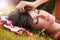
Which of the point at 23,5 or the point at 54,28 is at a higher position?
the point at 23,5

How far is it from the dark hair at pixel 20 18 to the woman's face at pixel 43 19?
0.03m

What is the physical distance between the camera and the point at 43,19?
117cm

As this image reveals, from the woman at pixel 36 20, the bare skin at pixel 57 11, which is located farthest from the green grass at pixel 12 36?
the bare skin at pixel 57 11

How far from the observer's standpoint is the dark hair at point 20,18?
112cm

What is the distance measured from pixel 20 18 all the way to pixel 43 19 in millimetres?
134

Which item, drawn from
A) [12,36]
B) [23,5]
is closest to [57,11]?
[23,5]

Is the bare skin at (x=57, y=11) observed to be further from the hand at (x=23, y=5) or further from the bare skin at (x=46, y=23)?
the hand at (x=23, y=5)

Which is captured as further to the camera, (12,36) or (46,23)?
(46,23)

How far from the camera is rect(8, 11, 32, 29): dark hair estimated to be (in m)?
1.12

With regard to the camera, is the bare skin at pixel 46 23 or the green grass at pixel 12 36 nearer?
the green grass at pixel 12 36

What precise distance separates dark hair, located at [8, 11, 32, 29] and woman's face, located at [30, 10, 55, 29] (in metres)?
0.03

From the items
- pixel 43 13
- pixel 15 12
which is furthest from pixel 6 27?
pixel 43 13

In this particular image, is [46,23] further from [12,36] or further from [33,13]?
[12,36]

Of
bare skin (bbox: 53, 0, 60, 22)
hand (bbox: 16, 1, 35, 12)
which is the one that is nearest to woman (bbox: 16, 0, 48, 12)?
hand (bbox: 16, 1, 35, 12)
